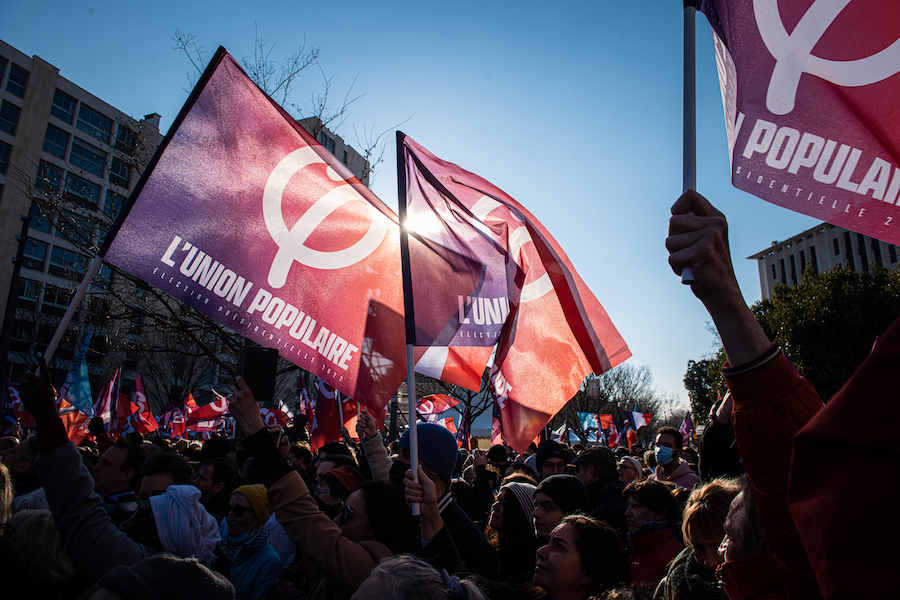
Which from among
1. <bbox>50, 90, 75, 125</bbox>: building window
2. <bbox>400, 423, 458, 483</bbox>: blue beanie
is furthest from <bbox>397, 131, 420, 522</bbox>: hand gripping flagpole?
<bbox>50, 90, 75, 125</bbox>: building window

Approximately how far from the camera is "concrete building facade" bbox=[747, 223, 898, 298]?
48.4 metres

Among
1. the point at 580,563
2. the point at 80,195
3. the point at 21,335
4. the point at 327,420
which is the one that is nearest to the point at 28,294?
the point at 21,335

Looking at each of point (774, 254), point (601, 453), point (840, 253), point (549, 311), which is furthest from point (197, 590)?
point (774, 254)

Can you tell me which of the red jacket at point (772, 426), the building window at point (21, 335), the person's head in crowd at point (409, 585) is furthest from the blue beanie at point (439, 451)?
the building window at point (21, 335)

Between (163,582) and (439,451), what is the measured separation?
6.97ft

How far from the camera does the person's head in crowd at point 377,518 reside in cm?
316

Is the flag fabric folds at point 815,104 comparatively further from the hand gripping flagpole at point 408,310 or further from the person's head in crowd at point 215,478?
the person's head in crowd at point 215,478

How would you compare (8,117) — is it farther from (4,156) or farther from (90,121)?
(90,121)

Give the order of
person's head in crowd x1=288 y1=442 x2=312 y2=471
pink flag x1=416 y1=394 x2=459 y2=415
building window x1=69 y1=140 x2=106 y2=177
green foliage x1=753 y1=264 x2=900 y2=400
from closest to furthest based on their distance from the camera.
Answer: person's head in crowd x1=288 y1=442 x2=312 y2=471 < pink flag x1=416 y1=394 x2=459 y2=415 < green foliage x1=753 y1=264 x2=900 y2=400 < building window x1=69 y1=140 x2=106 y2=177

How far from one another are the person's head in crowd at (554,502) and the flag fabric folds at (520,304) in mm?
1067

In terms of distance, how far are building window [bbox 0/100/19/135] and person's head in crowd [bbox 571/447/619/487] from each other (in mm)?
51741

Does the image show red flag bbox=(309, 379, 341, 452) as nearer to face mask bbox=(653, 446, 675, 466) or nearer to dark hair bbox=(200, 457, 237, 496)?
dark hair bbox=(200, 457, 237, 496)

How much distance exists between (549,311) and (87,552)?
4.30 meters

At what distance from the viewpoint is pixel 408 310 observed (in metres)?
3.77
